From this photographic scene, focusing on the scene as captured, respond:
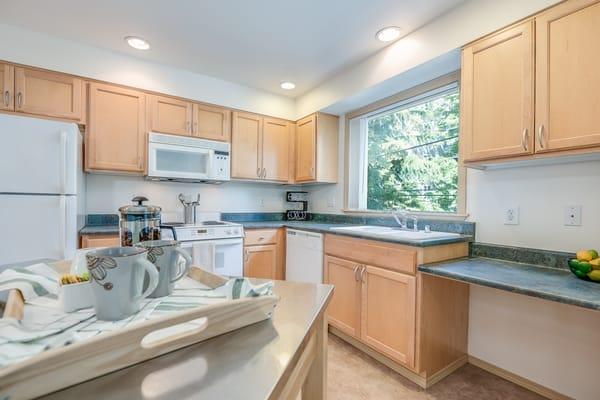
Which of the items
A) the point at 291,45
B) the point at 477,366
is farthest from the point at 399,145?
the point at 477,366

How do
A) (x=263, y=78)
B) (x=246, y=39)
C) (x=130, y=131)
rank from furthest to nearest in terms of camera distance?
(x=263, y=78), (x=130, y=131), (x=246, y=39)

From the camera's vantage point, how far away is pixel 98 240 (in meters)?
2.19

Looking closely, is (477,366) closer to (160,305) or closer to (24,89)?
(160,305)

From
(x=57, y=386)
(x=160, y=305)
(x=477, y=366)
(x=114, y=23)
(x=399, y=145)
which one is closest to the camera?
(x=57, y=386)

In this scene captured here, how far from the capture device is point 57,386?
1.13 feet

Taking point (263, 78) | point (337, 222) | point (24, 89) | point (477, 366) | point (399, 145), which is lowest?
→ point (477, 366)

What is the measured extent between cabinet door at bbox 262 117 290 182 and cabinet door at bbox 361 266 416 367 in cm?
168

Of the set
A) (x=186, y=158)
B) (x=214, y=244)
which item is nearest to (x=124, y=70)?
(x=186, y=158)

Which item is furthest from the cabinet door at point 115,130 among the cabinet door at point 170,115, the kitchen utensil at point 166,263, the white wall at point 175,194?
the kitchen utensil at point 166,263

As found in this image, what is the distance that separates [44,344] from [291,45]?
247 centimetres

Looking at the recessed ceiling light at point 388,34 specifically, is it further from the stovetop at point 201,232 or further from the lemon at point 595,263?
the stovetop at point 201,232

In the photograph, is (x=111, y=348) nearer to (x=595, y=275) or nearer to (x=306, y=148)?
(x=595, y=275)

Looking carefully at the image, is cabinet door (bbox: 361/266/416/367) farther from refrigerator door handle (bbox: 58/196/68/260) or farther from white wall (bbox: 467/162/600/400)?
refrigerator door handle (bbox: 58/196/68/260)

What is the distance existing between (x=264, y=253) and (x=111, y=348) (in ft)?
8.53
